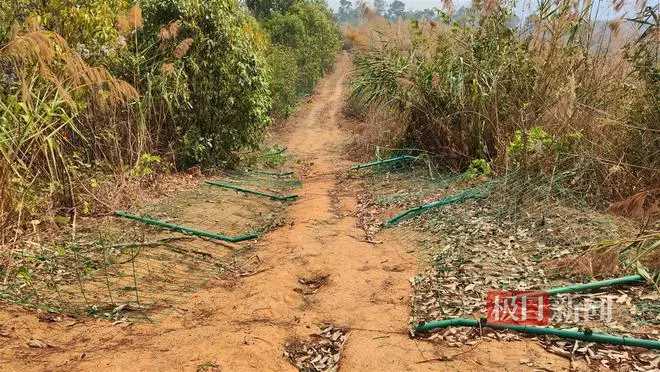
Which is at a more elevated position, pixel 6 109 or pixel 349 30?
pixel 349 30

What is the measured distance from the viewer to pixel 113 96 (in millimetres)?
4820

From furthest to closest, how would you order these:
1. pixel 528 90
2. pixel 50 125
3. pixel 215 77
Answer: pixel 215 77, pixel 528 90, pixel 50 125

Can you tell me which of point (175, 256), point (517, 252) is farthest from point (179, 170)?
point (517, 252)

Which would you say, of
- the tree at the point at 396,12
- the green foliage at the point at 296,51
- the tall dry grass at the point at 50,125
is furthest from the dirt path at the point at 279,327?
the green foliage at the point at 296,51

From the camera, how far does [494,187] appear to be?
5.17 meters

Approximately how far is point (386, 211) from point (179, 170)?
11.0 feet

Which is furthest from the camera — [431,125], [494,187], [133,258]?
[431,125]

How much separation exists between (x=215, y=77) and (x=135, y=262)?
4149 millimetres

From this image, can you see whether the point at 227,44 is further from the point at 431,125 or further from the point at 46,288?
the point at 46,288

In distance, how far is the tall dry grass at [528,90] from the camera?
4.58 metres

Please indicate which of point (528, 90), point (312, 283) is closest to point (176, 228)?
point (312, 283)

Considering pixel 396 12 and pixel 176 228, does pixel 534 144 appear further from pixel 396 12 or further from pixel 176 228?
pixel 396 12

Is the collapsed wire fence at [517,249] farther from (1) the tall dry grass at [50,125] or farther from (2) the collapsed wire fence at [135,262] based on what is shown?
(1) the tall dry grass at [50,125]
